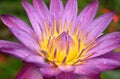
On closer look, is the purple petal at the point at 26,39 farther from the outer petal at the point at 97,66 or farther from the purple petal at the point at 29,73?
the outer petal at the point at 97,66

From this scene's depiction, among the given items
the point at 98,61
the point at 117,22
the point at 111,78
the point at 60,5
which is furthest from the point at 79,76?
the point at 117,22

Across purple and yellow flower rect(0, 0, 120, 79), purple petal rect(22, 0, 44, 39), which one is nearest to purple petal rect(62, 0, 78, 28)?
purple and yellow flower rect(0, 0, 120, 79)

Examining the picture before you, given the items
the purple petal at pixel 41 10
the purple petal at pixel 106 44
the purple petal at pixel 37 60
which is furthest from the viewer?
the purple petal at pixel 41 10

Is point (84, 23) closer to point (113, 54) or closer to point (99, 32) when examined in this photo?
point (99, 32)

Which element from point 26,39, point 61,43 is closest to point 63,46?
point 61,43

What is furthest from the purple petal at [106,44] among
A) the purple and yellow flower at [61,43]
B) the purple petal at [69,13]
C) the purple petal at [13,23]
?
the purple petal at [13,23]
